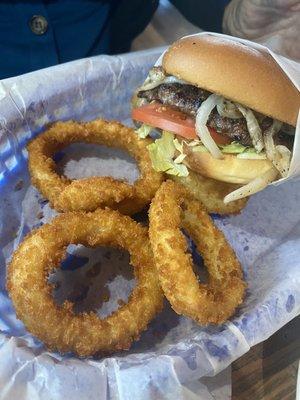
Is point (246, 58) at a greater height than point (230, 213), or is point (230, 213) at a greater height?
point (246, 58)

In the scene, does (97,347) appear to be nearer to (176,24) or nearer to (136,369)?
(136,369)

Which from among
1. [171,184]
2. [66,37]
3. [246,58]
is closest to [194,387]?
[171,184]

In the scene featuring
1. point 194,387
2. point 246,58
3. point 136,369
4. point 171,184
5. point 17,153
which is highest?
point 246,58

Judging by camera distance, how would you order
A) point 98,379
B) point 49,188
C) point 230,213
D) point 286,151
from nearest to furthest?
point 98,379, point 286,151, point 49,188, point 230,213

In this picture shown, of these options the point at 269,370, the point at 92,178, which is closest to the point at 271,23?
the point at 92,178

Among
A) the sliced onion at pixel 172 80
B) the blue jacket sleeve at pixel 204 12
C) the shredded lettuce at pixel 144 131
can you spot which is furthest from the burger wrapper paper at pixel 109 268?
the blue jacket sleeve at pixel 204 12

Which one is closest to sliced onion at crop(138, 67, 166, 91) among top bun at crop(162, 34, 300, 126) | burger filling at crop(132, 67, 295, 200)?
burger filling at crop(132, 67, 295, 200)

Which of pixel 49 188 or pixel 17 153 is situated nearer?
pixel 49 188

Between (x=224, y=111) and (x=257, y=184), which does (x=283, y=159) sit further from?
(x=224, y=111)
